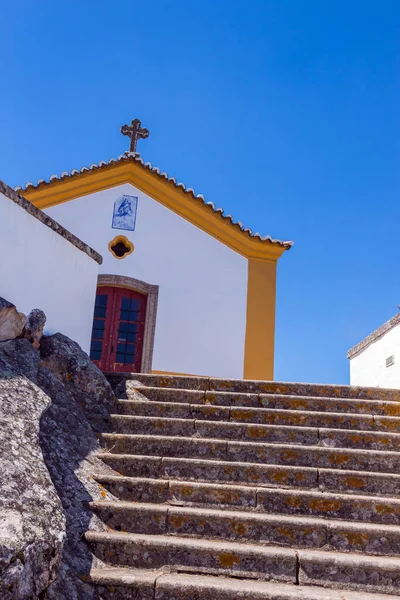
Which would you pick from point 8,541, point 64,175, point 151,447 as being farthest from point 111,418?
point 64,175

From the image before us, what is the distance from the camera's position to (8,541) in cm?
221

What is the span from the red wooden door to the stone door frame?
111mm

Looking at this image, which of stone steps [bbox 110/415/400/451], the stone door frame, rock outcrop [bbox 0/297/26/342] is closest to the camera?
rock outcrop [bbox 0/297/26/342]

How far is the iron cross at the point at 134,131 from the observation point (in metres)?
10.4

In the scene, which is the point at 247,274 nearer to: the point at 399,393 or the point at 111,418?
the point at 399,393

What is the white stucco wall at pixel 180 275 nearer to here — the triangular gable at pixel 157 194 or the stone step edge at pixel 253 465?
the triangular gable at pixel 157 194

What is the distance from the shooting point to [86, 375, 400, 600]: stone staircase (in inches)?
125

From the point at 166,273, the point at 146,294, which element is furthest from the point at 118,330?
the point at 166,273

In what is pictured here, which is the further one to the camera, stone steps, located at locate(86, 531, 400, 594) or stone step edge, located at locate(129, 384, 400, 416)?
stone step edge, located at locate(129, 384, 400, 416)

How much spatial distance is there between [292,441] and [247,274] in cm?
526

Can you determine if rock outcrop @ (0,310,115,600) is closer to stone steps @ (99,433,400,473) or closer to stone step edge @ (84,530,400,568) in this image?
stone step edge @ (84,530,400,568)

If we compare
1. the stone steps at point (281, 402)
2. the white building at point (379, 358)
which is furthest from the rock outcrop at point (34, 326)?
the white building at point (379, 358)

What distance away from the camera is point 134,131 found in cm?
1044

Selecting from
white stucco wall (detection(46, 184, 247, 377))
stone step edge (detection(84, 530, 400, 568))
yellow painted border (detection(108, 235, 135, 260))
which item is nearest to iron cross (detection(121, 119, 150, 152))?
white stucco wall (detection(46, 184, 247, 377))
